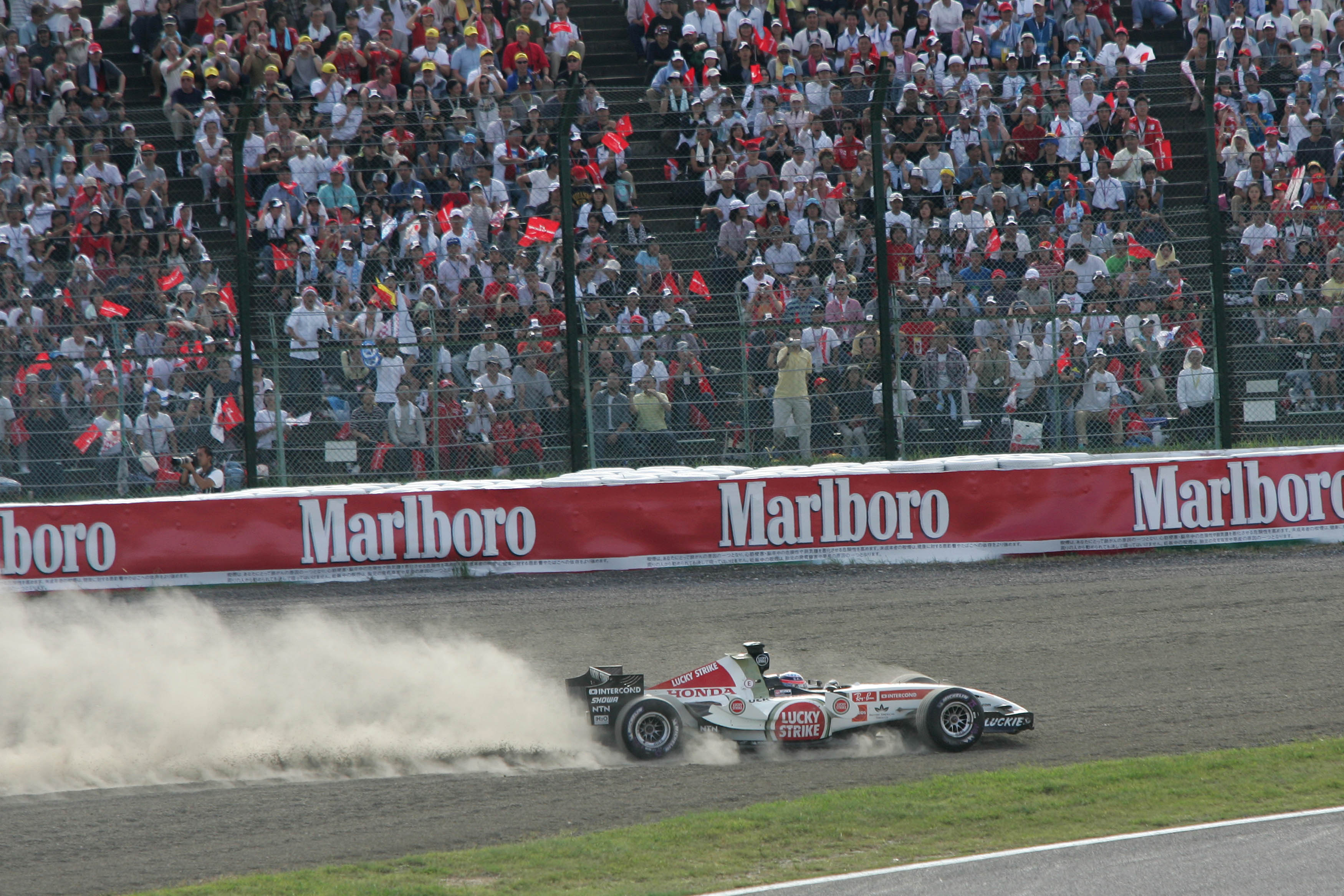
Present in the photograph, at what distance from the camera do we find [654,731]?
9.32m

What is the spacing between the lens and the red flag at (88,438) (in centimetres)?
1566

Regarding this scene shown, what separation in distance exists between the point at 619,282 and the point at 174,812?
9.23m

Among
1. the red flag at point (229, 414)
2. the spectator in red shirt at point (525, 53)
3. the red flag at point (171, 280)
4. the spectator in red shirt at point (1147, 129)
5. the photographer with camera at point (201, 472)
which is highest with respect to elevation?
the spectator in red shirt at point (525, 53)

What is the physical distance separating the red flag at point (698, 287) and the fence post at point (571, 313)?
→ 4.23 feet

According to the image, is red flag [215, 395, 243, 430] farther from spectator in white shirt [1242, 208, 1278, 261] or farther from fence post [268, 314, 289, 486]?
spectator in white shirt [1242, 208, 1278, 261]

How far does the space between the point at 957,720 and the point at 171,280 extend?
35.5ft

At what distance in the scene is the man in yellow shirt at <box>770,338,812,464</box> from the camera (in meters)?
15.8

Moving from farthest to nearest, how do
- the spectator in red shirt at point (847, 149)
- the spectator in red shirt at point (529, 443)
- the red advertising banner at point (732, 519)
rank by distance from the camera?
the spectator in red shirt at point (847, 149) < the spectator in red shirt at point (529, 443) < the red advertising banner at point (732, 519)

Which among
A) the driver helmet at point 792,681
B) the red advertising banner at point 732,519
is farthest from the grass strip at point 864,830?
the red advertising banner at point 732,519

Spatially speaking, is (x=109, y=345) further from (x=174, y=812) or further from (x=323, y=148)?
(x=174, y=812)

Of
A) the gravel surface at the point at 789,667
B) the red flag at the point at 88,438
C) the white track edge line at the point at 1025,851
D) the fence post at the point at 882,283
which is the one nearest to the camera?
the white track edge line at the point at 1025,851

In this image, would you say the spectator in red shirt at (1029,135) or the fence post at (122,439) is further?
the spectator in red shirt at (1029,135)

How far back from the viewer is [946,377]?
15969mm

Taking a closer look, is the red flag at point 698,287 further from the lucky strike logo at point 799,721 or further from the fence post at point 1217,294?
the lucky strike logo at point 799,721
